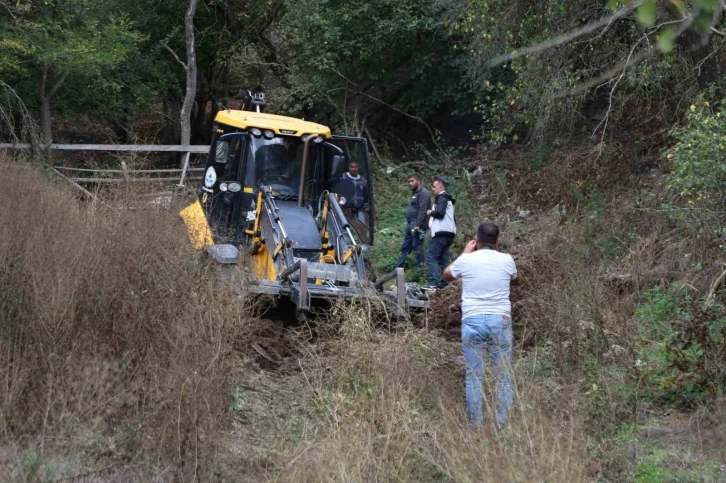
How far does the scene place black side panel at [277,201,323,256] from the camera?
1067cm

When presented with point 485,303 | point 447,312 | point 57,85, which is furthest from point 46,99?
point 485,303

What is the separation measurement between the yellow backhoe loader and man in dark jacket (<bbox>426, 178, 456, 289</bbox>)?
1.13 meters

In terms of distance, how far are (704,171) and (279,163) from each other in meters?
4.97

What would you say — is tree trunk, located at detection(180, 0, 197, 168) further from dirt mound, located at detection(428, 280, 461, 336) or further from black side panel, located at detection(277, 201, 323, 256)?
dirt mound, located at detection(428, 280, 461, 336)

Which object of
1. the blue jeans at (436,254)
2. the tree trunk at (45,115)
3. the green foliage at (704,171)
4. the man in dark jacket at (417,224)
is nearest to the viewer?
the green foliage at (704,171)

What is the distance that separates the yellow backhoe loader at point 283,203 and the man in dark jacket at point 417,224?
70.2 inches

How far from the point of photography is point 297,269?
9680mm

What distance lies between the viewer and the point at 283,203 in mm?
11242

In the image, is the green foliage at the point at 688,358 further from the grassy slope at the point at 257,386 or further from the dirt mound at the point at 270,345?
the dirt mound at the point at 270,345

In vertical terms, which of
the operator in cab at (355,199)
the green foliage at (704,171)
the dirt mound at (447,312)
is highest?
the green foliage at (704,171)

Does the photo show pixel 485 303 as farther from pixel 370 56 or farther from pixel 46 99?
pixel 46 99

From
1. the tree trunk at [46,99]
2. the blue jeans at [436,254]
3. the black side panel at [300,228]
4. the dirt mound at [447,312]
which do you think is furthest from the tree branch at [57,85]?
the dirt mound at [447,312]

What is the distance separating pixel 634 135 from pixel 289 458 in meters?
11.3

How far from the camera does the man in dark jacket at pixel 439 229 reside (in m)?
12.6
